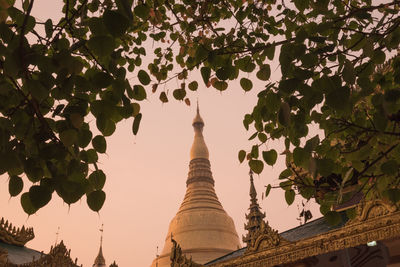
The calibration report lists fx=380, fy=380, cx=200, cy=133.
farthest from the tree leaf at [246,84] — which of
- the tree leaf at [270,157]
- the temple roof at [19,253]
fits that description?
the temple roof at [19,253]

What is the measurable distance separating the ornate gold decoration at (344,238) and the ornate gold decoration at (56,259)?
7.12 m

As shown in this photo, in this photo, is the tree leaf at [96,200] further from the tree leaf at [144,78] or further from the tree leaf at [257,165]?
the tree leaf at [257,165]

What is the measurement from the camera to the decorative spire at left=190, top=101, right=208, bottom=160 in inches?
1604

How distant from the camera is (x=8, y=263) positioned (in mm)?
12484

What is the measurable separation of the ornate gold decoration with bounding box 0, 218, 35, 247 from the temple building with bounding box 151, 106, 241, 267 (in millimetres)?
15887

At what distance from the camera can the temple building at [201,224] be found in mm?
32375

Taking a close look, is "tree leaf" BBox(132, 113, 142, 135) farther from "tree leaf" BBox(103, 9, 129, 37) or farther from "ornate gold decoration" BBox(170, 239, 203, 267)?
"ornate gold decoration" BBox(170, 239, 203, 267)

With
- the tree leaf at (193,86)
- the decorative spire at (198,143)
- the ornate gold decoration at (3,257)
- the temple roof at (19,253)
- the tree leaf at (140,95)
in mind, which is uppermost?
the decorative spire at (198,143)

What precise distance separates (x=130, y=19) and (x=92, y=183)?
1057 millimetres

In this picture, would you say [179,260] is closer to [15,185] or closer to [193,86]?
[193,86]

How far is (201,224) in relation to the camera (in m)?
33.8

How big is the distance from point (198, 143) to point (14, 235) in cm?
2687

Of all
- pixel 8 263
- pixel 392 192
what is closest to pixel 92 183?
pixel 392 192

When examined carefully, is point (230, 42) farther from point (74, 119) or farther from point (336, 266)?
point (336, 266)
